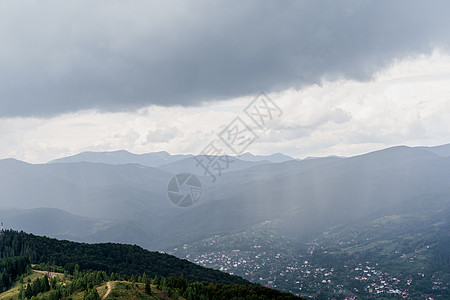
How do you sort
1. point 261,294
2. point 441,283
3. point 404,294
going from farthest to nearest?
point 441,283 < point 404,294 < point 261,294

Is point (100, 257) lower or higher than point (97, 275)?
lower

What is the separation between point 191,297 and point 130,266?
6761 centimetres

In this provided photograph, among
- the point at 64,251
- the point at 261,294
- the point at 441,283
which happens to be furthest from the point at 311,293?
the point at 64,251

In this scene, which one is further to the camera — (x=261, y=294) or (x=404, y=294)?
(x=404, y=294)

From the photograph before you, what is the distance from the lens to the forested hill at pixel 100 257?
→ 106 metres

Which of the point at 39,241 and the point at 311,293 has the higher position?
the point at 39,241

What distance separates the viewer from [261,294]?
291ft

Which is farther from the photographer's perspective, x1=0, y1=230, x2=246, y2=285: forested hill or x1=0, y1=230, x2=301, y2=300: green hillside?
x1=0, y1=230, x2=246, y2=285: forested hill

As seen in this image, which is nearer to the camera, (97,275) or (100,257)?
(97,275)

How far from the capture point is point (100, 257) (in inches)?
4934

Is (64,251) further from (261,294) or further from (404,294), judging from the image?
(404,294)

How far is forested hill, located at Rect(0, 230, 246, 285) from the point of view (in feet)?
347

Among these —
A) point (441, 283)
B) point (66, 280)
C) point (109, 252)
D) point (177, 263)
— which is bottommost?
point (441, 283)

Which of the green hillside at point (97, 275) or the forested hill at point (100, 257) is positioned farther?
the forested hill at point (100, 257)
